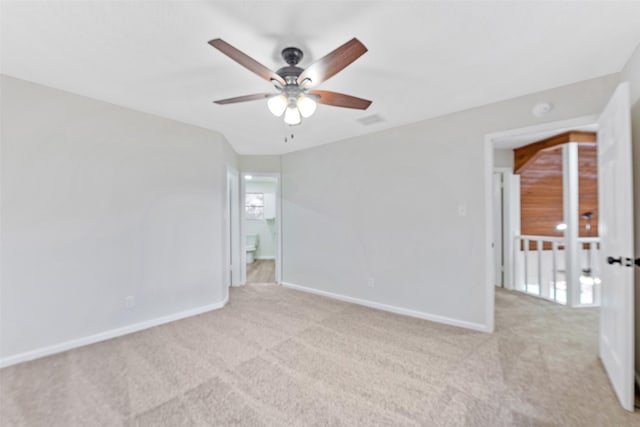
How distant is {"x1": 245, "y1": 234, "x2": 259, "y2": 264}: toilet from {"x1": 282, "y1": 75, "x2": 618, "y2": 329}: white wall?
273 centimetres

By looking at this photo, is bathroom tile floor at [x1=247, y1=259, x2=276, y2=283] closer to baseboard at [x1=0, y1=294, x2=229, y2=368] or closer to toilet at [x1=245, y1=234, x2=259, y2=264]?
toilet at [x1=245, y1=234, x2=259, y2=264]

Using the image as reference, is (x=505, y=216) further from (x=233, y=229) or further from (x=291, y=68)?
(x=233, y=229)

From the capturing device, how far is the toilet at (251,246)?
6852 mm

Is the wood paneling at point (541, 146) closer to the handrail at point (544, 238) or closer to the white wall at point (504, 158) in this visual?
the white wall at point (504, 158)

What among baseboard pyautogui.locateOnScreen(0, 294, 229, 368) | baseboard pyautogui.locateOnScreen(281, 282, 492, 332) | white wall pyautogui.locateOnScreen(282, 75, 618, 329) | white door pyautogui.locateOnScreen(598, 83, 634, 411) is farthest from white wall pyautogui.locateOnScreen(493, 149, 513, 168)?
baseboard pyautogui.locateOnScreen(0, 294, 229, 368)

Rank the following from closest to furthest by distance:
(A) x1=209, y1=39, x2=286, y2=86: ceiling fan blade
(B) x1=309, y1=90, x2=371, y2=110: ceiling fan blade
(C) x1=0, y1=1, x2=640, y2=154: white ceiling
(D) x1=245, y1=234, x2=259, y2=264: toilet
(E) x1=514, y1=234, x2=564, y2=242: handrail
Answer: (A) x1=209, y1=39, x2=286, y2=86: ceiling fan blade
(C) x1=0, y1=1, x2=640, y2=154: white ceiling
(B) x1=309, y1=90, x2=371, y2=110: ceiling fan blade
(E) x1=514, y1=234, x2=564, y2=242: handrail
(D) x1=245, y1=234, x2=259, y2=264: toilet

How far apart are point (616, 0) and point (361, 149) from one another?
8.22 ft

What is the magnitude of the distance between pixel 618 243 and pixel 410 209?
1.75 m

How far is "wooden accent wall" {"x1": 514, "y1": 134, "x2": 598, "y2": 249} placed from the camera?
14.6 ft

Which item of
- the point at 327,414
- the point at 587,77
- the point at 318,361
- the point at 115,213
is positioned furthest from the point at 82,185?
the point at 587,77

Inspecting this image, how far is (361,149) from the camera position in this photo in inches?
145

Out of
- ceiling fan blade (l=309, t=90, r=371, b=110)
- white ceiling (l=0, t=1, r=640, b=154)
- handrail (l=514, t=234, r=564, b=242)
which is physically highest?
white ceiling (l=0, t=1, r=640, b=154)

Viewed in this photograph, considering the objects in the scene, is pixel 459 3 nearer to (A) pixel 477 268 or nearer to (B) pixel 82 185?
(A) pixel 477 268

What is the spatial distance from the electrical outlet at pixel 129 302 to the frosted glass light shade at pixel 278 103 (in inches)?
97.9
